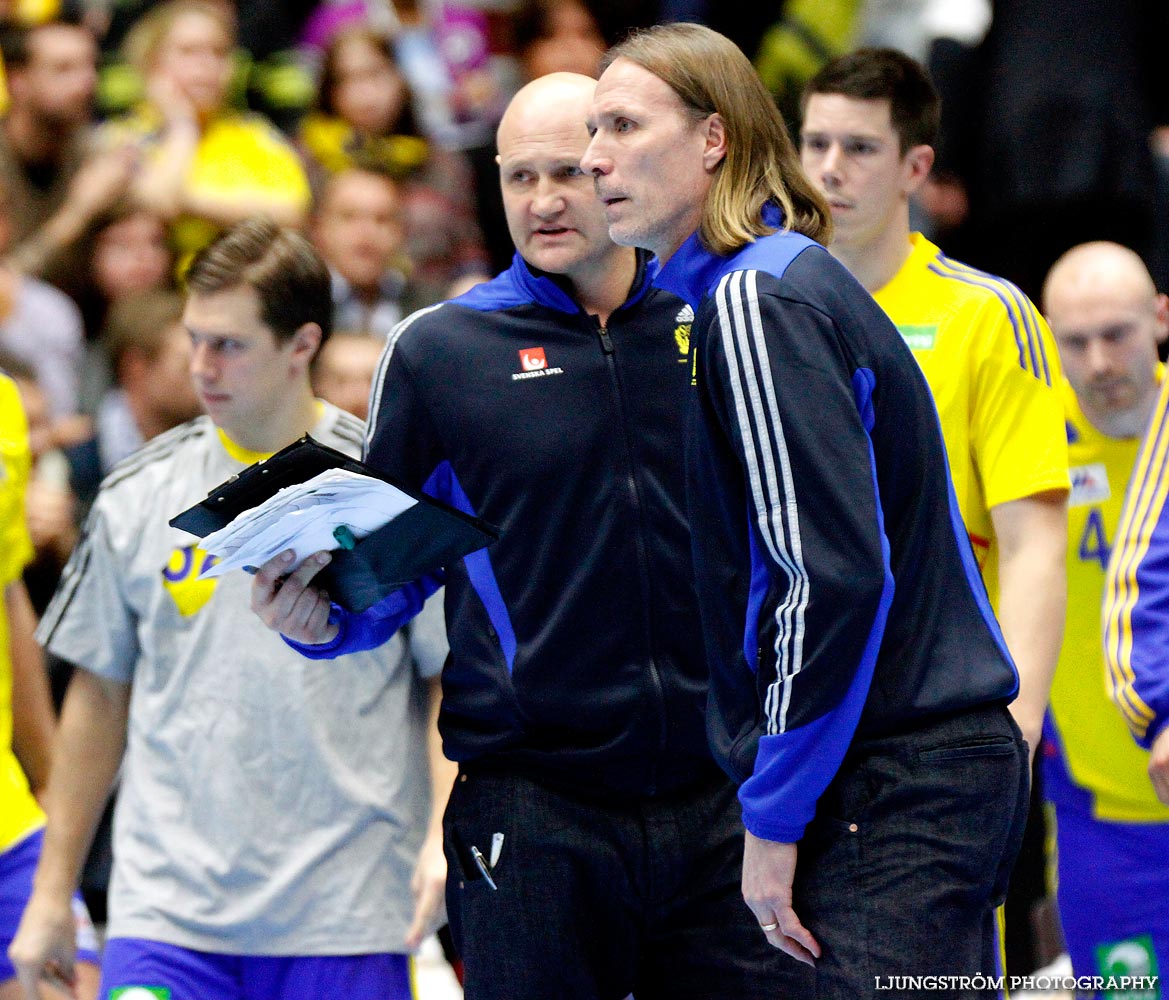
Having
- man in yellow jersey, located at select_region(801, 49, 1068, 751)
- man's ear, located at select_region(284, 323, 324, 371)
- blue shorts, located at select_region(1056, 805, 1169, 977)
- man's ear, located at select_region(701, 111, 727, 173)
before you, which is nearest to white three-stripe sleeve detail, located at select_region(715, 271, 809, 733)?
man's ear, located at select_region(701, 111, 727, 173)

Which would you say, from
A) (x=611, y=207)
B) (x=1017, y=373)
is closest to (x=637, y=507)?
(x=611, y=207)

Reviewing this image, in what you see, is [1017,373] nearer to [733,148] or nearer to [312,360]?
[733,148]

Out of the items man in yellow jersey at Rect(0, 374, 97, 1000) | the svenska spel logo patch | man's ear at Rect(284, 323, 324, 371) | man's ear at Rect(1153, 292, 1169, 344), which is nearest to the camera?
the svenska spel logo patch

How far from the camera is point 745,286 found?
2768 mm

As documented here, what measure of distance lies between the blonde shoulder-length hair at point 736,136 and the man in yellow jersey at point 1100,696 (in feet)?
6.03

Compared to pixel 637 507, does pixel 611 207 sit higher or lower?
higher

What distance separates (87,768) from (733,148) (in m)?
2.21

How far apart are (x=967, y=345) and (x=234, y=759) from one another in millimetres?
1875

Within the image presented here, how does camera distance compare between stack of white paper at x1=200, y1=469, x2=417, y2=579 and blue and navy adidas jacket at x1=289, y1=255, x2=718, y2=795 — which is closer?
stack of white paper at x1=200, y1=469, x2=417, y2=579

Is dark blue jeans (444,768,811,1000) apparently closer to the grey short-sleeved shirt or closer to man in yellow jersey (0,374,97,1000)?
the grey short-sleeved shirt

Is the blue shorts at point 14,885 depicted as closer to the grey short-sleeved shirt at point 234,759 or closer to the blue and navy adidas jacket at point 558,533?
the grey short-sleeved shirt at point 234,759

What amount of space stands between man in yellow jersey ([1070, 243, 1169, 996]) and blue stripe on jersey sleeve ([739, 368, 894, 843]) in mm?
2005

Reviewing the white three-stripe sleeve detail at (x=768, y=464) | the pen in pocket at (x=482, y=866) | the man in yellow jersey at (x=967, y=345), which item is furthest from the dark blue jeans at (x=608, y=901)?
the white three-stripe sleeve detail at (x=768, y=464)

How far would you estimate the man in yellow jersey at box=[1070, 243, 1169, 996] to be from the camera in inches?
179
